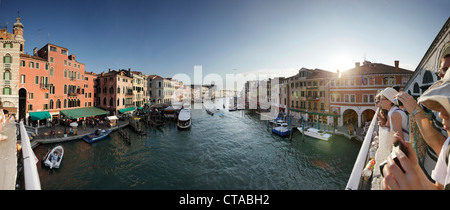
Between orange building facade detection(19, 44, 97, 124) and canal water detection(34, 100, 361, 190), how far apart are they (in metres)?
7.67

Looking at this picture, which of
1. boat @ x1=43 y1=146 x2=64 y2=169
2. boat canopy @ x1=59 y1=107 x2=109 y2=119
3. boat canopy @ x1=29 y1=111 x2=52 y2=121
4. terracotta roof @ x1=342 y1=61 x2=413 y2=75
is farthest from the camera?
boat canopy @ x1=59 y1=107 x2=109 y2=119

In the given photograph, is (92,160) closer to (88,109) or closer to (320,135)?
(88,109)

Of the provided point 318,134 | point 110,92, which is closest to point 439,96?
point 318,134

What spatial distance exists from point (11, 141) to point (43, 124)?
81.6 ft

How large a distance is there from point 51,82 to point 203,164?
24722 millimetres

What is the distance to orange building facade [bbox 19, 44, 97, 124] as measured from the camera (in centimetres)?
1834

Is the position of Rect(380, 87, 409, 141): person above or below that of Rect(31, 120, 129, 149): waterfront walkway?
above

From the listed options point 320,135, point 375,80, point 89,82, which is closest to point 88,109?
point 89,82

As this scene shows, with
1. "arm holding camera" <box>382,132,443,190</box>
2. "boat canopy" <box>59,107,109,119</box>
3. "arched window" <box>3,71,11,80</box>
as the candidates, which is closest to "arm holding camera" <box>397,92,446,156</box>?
"arm holding camera" <box>382,132,443,190</box>

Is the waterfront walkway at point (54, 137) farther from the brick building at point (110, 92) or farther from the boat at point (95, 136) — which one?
the brick building at point (110, 92)

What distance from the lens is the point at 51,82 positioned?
2105cm

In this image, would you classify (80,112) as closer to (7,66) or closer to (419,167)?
(7,66)

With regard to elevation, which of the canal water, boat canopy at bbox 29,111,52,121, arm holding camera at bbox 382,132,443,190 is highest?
arm holding camera at bbox 382,132,443,190

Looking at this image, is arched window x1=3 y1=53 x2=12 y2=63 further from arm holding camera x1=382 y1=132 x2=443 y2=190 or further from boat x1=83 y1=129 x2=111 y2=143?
arm holding camera x1=382 y1=132 x2=443 y2=190
